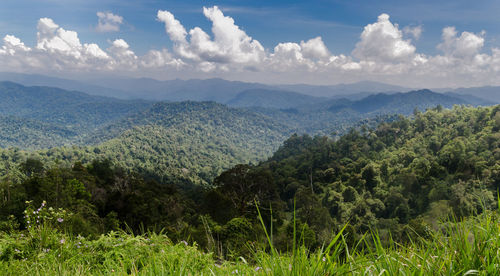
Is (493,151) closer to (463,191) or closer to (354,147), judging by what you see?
(463,191)

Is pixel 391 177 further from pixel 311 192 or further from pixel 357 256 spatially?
pixel 357 256

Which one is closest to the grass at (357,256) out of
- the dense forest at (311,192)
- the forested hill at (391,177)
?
the dense forest at (311,192)

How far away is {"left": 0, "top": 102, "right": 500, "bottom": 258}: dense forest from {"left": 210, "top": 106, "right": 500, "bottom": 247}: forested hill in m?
0.17

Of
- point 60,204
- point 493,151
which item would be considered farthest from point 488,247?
point 493,151

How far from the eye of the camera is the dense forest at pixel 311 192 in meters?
14.2

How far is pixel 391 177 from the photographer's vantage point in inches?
1996

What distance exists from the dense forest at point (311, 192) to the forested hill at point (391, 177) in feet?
0.55

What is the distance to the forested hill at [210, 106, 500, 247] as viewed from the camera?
24906mm

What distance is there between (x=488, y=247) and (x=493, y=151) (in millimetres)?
60655

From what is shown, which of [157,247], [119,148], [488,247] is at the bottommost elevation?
[119,148]

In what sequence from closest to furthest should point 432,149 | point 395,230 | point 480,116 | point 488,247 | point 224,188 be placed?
1. point 488,247
2. point 224,188
3. point 395,230
4. point 432,149
5. point 480,116

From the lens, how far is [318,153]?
72.6 meters

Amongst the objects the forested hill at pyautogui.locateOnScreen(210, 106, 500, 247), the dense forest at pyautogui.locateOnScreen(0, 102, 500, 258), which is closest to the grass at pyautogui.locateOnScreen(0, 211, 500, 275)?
the dense forest at pyautogui.locateOnScreen(0, 102, 500, 258)

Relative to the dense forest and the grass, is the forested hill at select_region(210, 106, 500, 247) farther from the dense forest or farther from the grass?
the grass
